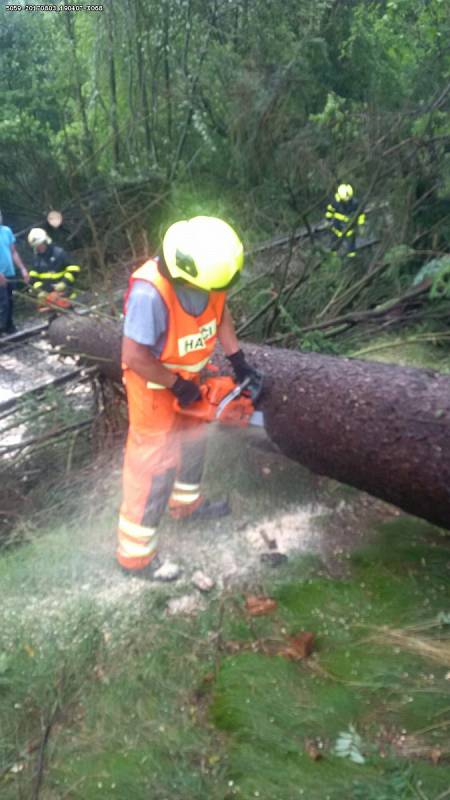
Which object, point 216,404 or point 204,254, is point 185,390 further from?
point 204,254

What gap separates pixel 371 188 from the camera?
4.75 m

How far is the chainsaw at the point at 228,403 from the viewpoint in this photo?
10.4 ft

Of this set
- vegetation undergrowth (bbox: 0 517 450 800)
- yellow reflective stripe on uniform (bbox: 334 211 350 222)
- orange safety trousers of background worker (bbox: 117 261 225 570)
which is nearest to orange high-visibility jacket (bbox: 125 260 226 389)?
orange safety trousers of background worker (bbox: 117 261 225 570)

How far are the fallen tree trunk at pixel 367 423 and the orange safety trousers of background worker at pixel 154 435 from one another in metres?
0.43

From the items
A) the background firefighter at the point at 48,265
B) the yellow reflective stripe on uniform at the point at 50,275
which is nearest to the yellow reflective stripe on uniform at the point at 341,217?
the background firefighter at the point at 48,265

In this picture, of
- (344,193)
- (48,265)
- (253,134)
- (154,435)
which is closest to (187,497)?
(154,435)

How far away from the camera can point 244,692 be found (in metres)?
2.45

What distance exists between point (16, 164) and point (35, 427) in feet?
23.6

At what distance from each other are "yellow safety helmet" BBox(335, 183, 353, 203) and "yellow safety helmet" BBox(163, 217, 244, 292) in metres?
2.65

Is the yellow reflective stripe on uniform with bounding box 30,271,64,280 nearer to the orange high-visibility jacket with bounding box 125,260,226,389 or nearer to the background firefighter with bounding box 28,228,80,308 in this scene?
the background firefighter with bounding box 28,228,80,308

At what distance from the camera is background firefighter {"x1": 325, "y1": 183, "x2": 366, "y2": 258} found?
16.1 ft

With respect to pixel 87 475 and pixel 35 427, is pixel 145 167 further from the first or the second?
pixel 87 475

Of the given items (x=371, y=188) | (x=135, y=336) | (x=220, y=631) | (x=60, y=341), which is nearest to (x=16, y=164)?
(x=60, y=341)

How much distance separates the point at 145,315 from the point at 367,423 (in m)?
1.07
